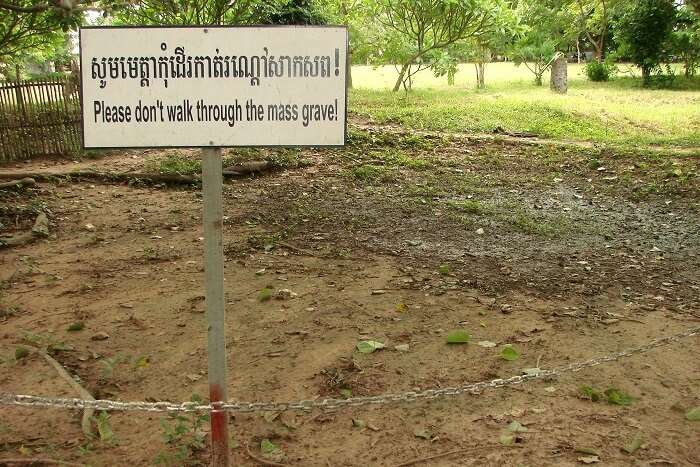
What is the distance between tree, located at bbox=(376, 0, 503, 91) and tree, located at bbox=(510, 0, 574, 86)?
192 inches

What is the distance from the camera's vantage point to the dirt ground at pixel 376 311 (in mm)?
2977

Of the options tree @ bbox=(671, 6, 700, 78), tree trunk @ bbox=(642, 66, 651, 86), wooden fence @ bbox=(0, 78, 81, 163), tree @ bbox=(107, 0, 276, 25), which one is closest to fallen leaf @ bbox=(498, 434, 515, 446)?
tree @ bbox=(107, 0, 276, 25)

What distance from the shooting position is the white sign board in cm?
223

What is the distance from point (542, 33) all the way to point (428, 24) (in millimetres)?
6833

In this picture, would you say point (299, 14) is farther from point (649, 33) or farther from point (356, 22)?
point (649, 33)

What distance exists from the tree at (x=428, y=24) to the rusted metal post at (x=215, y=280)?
1201 cm

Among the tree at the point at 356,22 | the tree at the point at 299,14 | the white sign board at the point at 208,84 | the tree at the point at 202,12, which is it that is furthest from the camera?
the tree at the point at 356,22

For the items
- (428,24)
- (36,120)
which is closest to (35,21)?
(36,120)

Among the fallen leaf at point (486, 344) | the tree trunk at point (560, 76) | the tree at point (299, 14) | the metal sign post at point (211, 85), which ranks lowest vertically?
the fallen leaf at point (486, 344)

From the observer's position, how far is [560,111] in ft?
43.9

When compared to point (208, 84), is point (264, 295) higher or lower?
lower

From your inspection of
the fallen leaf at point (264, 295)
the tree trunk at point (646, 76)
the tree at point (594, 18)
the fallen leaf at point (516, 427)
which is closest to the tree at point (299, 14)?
the tree at point (594, 18)

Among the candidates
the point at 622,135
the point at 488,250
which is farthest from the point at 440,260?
the point at 622,135

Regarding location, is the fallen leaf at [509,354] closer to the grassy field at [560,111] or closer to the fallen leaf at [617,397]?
the fallen leaf at [617,397]
